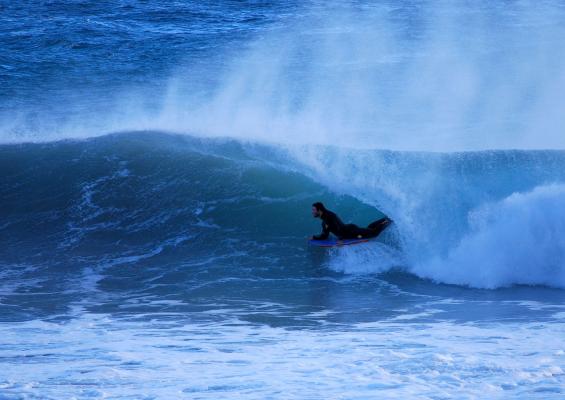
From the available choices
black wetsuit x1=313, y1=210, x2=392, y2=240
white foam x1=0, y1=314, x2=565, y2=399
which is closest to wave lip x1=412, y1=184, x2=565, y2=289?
black wetsuit x1=313, y1=210, x2=392, y2=240

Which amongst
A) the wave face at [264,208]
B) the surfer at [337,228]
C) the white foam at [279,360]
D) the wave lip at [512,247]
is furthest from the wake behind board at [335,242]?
the white foam at [279,360]

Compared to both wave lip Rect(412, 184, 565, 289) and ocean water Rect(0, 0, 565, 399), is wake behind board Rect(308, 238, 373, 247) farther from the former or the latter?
wave lip Rect(412, 184, 565, 289)

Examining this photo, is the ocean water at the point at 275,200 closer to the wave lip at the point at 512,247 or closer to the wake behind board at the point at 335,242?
the wave lip at the point at 512,247

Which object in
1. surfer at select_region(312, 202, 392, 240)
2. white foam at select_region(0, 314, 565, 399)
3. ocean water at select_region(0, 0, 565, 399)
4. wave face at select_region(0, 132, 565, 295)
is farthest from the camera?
wave face at select_region(0, 132, 565, 295)

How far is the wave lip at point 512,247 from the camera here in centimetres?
1261

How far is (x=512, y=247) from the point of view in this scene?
1299 cm

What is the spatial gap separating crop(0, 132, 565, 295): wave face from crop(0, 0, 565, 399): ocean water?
0.04m

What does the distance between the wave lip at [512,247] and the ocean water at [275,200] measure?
0.10 ft

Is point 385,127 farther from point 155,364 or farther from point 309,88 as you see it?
point 155,364

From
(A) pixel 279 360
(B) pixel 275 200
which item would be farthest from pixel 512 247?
(A) pixel 279 360

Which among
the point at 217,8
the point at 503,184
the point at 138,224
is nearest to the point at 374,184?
the point at 503,184

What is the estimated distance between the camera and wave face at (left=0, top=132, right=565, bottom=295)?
43.3ft

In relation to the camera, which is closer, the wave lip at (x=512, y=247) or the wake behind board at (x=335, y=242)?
the wave lip at (x=512, y=247)

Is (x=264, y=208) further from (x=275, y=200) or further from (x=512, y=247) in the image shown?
(x=512, y=247)
